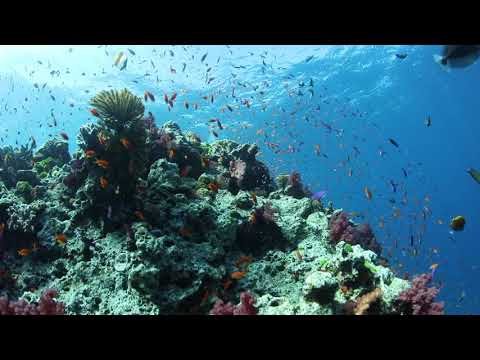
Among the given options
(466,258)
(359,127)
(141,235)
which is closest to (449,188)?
(466,258)

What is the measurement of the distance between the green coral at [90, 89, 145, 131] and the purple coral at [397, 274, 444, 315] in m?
5.75

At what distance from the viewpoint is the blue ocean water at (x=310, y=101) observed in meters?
36.7

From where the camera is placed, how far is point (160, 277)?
5441 mm

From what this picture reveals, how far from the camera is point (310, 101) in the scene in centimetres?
4866

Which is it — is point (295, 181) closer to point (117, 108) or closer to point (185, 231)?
point (185, 231)

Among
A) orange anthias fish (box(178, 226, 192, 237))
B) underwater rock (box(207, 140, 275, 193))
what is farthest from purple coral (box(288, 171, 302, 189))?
orange anthias fish (box(178, 226, 192, 237))

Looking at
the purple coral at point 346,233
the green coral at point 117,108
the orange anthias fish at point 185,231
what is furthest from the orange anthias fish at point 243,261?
the green coral at point 117,108

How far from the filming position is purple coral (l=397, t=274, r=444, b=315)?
427 centimetres

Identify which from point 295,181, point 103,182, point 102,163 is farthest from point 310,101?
point 103,182

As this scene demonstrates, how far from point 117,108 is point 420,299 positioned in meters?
6.17

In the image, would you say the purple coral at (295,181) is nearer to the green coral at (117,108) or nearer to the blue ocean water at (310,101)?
the green coral at (117,108)

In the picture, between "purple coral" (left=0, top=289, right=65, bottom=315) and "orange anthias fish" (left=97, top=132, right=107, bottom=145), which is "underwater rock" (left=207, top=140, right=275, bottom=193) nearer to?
"orange anthias fish" (left=97, top=132, right=107, bottom=145)
